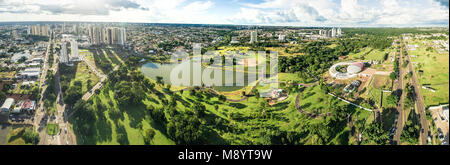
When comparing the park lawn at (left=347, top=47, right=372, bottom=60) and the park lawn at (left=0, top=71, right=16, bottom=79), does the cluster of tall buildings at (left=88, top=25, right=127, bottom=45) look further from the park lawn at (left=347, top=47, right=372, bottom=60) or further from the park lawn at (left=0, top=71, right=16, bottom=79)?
the park lawn at (left=347, top=47, right=372, bottom=60)

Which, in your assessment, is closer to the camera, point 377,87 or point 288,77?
point 377,87

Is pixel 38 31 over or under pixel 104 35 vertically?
over

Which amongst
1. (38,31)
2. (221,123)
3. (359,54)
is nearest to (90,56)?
(221,123)

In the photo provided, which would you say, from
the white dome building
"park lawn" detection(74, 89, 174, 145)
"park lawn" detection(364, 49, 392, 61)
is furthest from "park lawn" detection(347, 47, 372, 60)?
"park lawn" detection(74, 89, 174, 145)

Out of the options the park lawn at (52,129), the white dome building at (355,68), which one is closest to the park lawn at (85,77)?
the park lawn at (52,129)

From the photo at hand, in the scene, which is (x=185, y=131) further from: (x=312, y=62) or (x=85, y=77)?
(x=312, y=62)

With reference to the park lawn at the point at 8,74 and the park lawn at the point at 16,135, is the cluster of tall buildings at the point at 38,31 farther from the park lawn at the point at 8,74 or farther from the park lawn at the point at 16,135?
the park lawn at the point at 16,135
